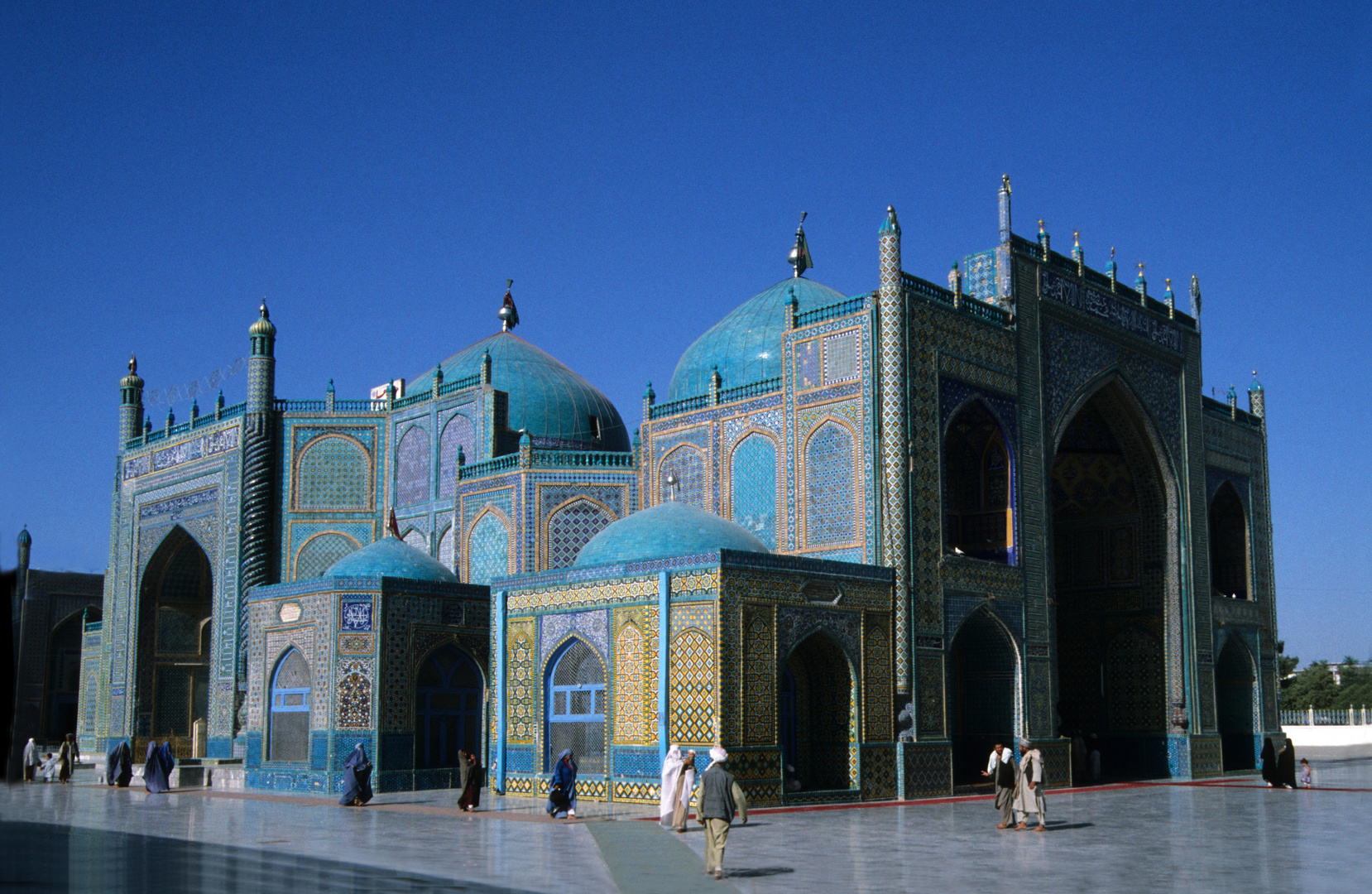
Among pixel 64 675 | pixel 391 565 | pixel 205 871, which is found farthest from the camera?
pixel 64 675

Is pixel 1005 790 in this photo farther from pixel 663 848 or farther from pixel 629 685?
pixel 629 685

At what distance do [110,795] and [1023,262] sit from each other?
17.5 metres

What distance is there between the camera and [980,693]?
22797mm

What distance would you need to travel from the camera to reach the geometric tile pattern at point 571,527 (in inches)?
1006

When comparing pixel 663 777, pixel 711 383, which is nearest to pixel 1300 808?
pixel 663 777

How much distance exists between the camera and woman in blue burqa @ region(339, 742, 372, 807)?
61.2ft

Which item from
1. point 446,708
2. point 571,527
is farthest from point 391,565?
point 571,527

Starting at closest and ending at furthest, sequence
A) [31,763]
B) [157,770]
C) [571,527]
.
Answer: [157,770] < [31,763] < [571,527]

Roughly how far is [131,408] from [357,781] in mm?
19312

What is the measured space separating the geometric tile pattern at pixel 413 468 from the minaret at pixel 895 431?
38.3 ft

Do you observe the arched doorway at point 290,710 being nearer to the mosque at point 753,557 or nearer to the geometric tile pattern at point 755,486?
the mosque at point 753,557

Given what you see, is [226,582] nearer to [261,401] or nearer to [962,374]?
[261,401]

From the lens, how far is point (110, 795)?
845 inches

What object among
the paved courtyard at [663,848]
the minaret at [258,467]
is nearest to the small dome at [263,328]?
the minaret at [258,467]
